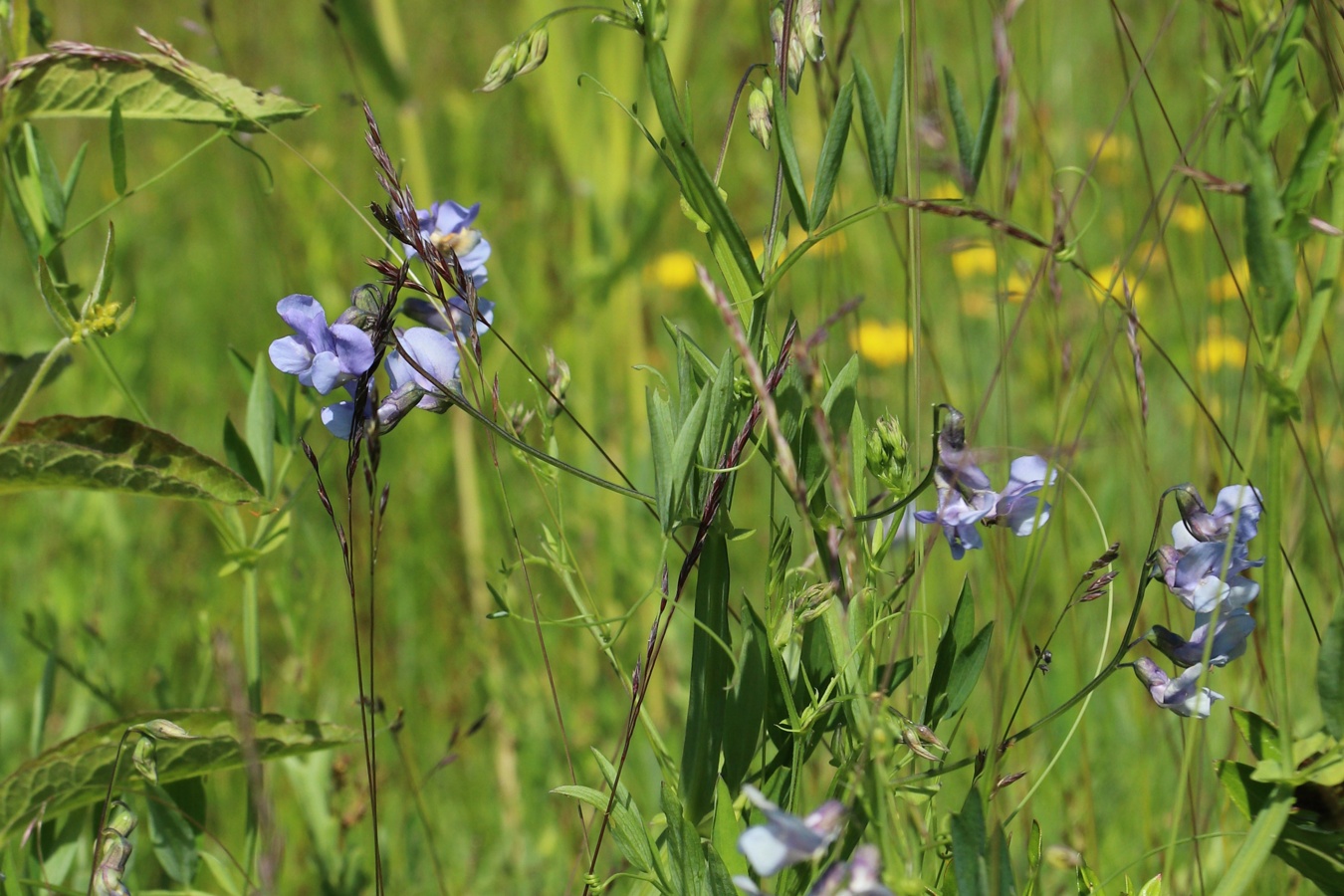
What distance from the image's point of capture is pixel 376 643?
7.59ft

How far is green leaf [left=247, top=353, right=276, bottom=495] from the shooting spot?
4.02 ft

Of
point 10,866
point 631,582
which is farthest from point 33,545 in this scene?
point 10,866

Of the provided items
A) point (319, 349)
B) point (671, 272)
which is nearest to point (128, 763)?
point (319, 349)

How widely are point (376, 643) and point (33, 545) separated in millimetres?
769

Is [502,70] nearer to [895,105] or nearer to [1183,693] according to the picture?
[895,105]

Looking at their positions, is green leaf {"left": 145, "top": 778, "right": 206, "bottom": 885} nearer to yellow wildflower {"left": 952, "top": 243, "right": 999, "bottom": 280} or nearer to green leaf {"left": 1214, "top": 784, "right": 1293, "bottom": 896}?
green leaf {"left": 1214, "top": 784, "right": 1293, "bottom": 896}

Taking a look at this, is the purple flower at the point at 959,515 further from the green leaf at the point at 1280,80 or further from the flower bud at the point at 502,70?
the flower bud at the point at 502,70

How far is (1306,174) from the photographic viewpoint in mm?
727

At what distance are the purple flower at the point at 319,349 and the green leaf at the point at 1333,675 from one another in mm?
706

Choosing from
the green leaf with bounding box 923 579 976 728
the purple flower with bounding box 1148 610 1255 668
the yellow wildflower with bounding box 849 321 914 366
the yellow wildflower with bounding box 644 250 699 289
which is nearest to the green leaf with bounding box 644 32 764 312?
the green leaf with bounding box 923 579 976 728

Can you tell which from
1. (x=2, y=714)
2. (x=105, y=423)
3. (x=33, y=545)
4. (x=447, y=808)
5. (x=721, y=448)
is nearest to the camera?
(x=721, y=448)

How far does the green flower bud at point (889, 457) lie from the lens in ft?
2.80

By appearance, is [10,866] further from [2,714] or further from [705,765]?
[2,714]

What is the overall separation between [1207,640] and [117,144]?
1086mm
